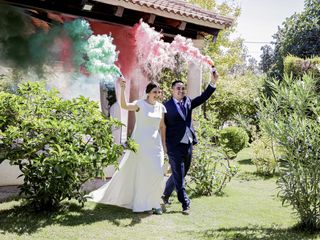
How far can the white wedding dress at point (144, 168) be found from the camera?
5.57 m

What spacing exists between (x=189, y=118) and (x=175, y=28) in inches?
115

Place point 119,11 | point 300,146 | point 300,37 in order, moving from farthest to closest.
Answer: point 300,37, point 119,11, point 300,146

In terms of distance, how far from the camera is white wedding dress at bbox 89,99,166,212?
5.57 metres

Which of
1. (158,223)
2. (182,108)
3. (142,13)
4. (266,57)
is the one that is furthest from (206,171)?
(266,57)

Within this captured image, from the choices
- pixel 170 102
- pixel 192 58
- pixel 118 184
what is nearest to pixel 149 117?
pixel 170 102

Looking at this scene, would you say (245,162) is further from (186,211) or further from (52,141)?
Result: (52,141)

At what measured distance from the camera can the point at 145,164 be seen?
18.3 feet

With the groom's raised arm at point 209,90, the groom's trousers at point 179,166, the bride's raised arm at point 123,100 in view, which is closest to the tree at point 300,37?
the groom's raised arm at point 209,90

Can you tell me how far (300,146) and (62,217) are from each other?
304 centimetres

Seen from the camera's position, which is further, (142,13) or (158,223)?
(142,13)

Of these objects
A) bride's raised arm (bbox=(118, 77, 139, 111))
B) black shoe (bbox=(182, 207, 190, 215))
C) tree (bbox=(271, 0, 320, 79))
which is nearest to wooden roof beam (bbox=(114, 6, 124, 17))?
bride's raised arm (bbox=(118, 77, 139, 111))

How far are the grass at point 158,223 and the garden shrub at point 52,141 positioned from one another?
1.21ft

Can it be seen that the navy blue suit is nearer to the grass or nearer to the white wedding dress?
the white wedding dress

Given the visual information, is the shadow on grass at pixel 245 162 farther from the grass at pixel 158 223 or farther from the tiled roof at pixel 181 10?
the grass at pixel 158 223
